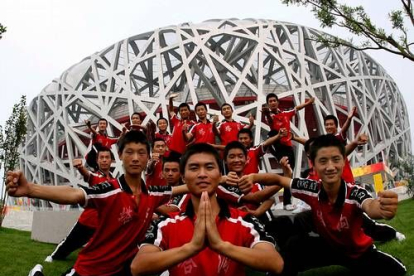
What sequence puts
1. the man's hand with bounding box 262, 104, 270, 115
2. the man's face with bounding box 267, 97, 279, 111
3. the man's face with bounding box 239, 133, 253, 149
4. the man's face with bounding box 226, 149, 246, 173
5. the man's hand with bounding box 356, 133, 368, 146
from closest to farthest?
the man's hand with bounding box 356, 133, 368, 146 < the man's face with bounding box 226, 149, 246, 173 < the man's face with bounding box 239, 133, 253, 149 < the man's hand with bounding box 262, 104, 270, 115 < the man's face with bounding box 267, 97, 279, 111

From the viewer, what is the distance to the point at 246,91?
25016 millimetres

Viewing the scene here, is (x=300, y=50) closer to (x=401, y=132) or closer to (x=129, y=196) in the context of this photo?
(x=401, y=132)

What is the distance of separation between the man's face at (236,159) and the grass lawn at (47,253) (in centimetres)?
129

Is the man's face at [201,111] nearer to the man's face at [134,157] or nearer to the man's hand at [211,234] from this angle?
the man's face at [134,157]

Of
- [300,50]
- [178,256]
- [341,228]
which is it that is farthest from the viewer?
[300,50]

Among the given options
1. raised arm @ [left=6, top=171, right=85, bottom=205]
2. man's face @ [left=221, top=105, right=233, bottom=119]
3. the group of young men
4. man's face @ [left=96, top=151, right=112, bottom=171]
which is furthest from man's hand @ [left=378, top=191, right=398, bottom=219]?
man's face @ [left=221, top=105, right=233, bottom=119]

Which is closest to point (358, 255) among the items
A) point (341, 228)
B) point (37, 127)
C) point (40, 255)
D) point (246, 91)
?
point (341, 228)

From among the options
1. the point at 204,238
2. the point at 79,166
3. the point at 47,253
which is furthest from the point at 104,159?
the point at 204,238

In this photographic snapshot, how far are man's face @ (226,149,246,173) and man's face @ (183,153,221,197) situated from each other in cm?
225

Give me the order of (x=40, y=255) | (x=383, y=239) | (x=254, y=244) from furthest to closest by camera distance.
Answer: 1. (x=40, y=255)
2. (x=383, y=239)
3. (x=254, y=244)

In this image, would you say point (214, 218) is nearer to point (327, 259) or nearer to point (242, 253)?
point (242, 253)

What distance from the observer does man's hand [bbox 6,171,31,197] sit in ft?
8.89

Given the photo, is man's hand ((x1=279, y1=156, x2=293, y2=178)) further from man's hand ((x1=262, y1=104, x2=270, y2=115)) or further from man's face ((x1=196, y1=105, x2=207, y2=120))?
man's face ((x1=196, y1=105, x2=207, y2=120))

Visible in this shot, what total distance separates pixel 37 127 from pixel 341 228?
26.3m
